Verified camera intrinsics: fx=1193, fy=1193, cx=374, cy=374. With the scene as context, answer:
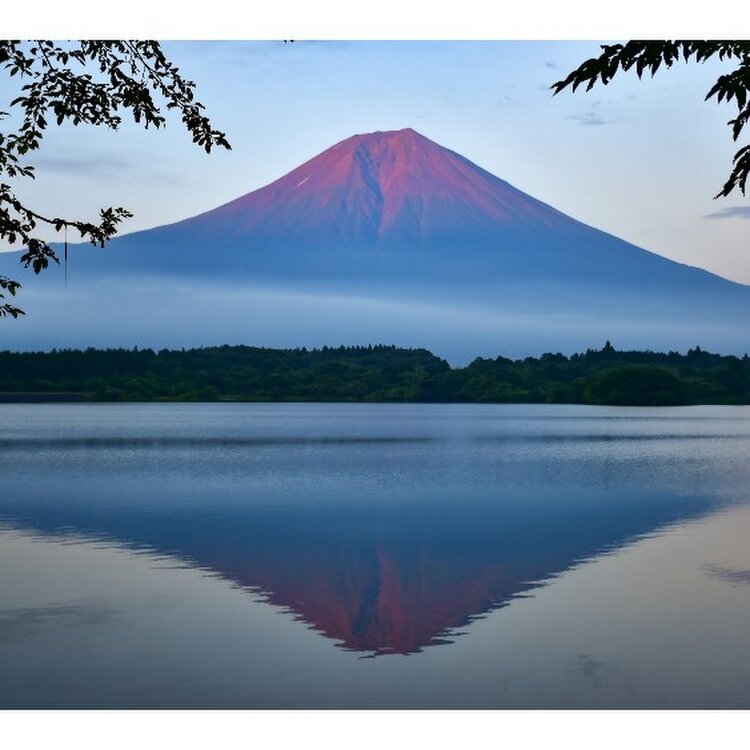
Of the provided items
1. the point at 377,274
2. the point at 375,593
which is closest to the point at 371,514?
the point at 375,593

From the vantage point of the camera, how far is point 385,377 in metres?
112

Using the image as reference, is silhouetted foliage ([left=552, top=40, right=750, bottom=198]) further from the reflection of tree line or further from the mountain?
the mountain

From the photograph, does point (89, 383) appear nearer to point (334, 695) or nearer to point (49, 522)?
point (49, 522)

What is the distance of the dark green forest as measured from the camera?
303 feet

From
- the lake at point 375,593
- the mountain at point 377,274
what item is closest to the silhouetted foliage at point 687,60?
the lake at point 375,593

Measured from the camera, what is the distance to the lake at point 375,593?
8.44 metres

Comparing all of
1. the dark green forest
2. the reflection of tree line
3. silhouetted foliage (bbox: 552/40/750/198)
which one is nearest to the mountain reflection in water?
the reflection of tree line

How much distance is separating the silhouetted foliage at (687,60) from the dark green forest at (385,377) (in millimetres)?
79869

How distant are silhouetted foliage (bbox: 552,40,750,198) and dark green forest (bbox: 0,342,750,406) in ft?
262

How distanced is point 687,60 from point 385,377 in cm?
10509

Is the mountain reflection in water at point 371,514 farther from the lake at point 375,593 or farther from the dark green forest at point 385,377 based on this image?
the dark green forest at point 385,377

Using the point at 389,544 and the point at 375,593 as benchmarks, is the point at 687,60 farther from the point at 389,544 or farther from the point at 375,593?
the point at 389,544
